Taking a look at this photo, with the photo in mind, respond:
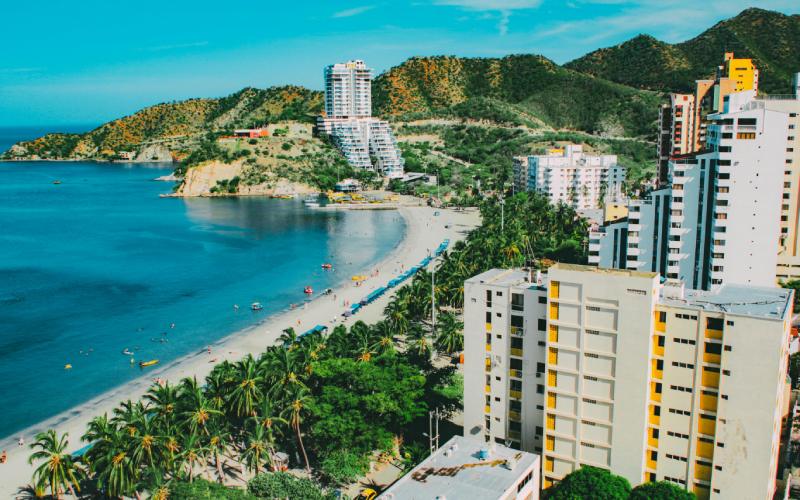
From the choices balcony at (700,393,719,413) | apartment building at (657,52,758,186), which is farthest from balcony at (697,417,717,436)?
apartment building at (657,52,758,186)

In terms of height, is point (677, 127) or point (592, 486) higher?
point (677, 127)

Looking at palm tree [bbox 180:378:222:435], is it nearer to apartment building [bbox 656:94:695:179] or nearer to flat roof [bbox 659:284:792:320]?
flat roof [bbox 659:284:792:320]

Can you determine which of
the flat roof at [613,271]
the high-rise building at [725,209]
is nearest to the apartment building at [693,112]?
the high-rise building at [725,209]

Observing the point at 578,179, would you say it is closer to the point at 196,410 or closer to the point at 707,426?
the point at 707,426

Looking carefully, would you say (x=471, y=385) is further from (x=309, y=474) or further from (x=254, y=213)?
(x=254, y=213)

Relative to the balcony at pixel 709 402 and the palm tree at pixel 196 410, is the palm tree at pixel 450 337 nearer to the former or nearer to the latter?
the palm tree at pixel 196 410

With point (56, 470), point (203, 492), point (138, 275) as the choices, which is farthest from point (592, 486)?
point (138, 275)
